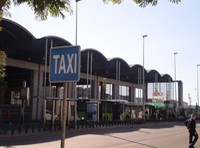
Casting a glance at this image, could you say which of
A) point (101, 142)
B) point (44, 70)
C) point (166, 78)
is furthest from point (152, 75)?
point (101, 142)

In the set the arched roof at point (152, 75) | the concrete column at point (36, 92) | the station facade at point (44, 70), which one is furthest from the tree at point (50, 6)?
the arched roof at point (152, 75)

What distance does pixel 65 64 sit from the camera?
505cm

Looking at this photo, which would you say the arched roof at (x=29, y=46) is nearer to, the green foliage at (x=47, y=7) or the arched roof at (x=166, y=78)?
the arched roof at (x=166, y=78)

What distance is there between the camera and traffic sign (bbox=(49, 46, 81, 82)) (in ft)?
16.1

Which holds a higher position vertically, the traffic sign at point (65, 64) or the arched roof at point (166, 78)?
the arched roof at point (166, 78)

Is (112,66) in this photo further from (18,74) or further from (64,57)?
(64,57)

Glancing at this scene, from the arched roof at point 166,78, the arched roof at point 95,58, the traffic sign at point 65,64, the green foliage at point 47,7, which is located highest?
the arched roof at point 95,58

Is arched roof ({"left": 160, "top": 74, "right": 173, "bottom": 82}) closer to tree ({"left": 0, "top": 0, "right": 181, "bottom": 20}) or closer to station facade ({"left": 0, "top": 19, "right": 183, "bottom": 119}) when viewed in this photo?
station facade ({"left": 0, "top": 19, "right": 183, "bottom": 119})

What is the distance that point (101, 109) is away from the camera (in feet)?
124

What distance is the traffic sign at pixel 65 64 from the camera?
16.1 feet

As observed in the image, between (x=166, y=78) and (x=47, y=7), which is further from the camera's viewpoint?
(x=166, y=78)

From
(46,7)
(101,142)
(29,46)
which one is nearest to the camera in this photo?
(46,7)

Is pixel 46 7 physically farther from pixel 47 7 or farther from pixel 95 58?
pixel 95 58

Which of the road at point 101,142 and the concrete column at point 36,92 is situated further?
the concrete column at point 36,92
